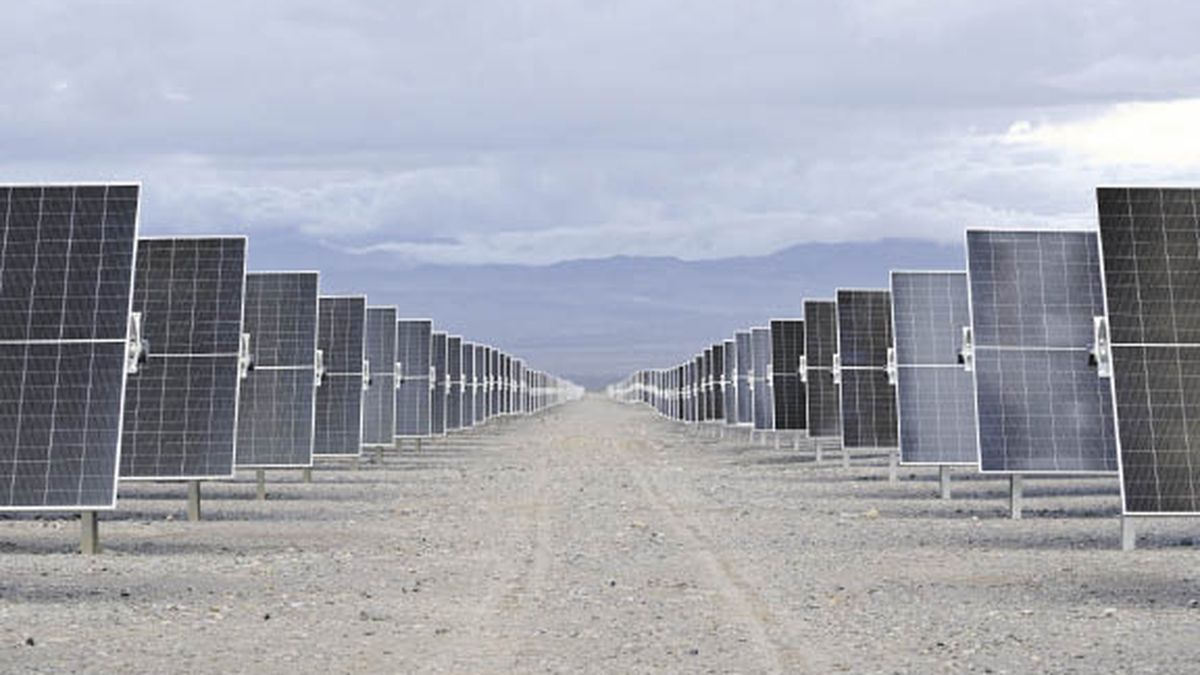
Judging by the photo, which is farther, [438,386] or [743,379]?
[743,379]

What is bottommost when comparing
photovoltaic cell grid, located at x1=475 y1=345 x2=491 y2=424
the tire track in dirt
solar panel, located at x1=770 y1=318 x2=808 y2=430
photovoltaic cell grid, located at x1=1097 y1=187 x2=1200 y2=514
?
the tire track in dirt

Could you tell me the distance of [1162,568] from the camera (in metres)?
16.2

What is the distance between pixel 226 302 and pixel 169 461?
8.91 feet

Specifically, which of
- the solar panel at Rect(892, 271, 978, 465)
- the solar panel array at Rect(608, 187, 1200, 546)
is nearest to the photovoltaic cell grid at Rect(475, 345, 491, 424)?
the solar panel array at Rect(608, 187, 1200, 546)

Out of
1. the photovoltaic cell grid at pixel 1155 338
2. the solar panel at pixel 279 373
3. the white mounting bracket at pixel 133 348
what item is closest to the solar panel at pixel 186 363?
the white mounting bracket at pixel 133 348

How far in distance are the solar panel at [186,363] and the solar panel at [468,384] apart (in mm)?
40029

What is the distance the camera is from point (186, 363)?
71.5ft

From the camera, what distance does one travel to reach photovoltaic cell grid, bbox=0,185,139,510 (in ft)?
51.3

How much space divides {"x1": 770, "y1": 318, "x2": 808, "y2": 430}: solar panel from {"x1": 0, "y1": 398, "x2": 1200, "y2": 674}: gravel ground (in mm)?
16069

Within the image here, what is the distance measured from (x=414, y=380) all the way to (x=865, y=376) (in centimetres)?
1825

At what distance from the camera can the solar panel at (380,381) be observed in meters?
40.1

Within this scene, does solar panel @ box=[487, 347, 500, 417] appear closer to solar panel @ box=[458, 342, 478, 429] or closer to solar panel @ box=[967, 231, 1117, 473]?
solar panel @ box=[458, 342, 478, 429]

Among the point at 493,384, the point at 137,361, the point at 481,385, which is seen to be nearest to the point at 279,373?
the point at 137,361

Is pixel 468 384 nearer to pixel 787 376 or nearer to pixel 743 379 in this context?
pixel 743 379
